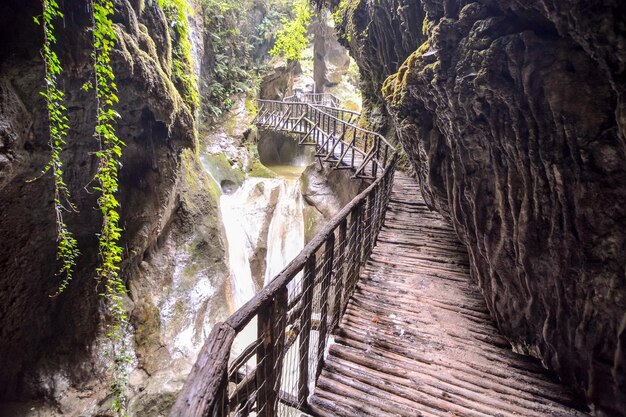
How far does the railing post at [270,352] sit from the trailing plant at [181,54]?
21.5ft

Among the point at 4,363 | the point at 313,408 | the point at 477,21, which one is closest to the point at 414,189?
the point at 477,21

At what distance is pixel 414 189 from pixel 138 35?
7.07 meters

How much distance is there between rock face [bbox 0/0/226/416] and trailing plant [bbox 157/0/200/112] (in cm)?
57

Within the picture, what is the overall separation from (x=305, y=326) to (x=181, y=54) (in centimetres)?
715

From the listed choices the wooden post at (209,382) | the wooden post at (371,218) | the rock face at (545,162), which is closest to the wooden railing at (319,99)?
the wooden post at (371,218)

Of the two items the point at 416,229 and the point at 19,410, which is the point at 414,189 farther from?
the point at 19,410

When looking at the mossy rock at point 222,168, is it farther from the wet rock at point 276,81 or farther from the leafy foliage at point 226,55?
the wet rock at point 276,81

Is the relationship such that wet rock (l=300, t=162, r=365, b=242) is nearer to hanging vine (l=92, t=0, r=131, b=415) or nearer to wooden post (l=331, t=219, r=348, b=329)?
hanging vine (l=92, t=0, r=131, b=415)

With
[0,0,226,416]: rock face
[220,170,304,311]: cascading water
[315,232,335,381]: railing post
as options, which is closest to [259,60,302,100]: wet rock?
[220,170,304,311]: cascading water

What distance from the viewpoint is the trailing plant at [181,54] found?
6781mm

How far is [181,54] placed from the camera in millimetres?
7168

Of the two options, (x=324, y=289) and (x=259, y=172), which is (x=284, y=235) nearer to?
(x=259, y=172)

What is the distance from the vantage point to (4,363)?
15.3ft

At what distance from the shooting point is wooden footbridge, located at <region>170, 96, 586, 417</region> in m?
1.75
